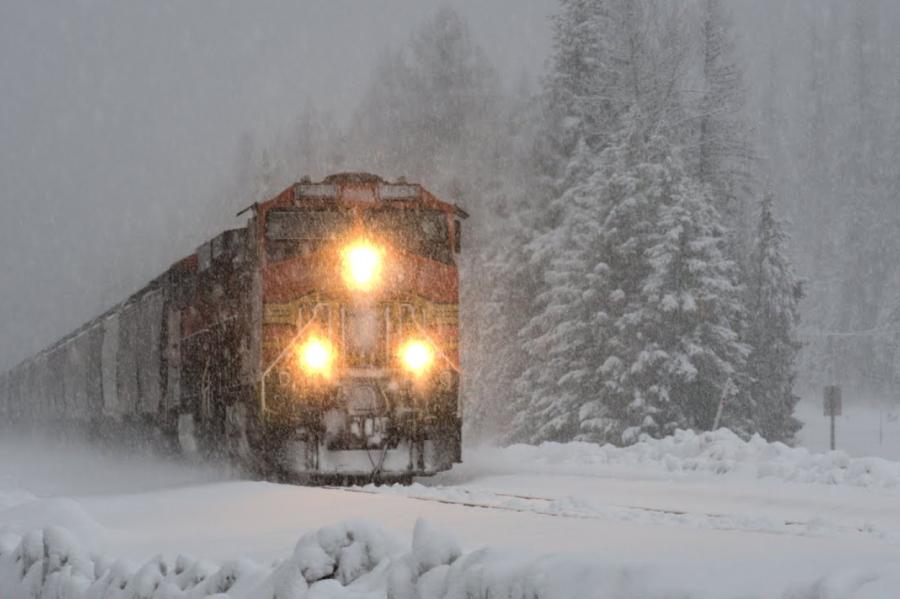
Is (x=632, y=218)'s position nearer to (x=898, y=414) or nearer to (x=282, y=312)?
(x=282, y=312)

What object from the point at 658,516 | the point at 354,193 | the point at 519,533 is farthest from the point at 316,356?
the point at 519,533

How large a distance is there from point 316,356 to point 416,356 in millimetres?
1317

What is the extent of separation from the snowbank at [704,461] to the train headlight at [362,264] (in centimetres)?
315

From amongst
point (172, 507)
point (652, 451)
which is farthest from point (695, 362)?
point (172, 507)

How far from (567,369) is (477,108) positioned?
65.4 feet

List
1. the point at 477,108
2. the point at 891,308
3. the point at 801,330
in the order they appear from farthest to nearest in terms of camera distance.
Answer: the point at 801,330, the point at 891,308, the point at 477,108

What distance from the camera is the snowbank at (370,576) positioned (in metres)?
4.09

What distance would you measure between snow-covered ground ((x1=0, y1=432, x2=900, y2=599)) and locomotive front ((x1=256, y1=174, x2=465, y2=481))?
3.69 feet

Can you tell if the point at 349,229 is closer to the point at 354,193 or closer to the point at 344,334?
the point at 354,193

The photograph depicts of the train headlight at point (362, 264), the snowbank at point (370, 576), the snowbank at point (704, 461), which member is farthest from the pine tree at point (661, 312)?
the snowbank at point (370, 576)

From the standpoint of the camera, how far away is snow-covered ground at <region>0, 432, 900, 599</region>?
439cm

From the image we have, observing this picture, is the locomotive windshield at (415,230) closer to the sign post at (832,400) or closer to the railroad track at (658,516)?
the railroad track at (658,516)

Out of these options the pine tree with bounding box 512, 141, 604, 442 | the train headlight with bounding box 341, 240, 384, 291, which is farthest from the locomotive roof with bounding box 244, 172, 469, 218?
the pine tree with bounding box 512, 141, 604, 442

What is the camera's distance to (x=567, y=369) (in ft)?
102
